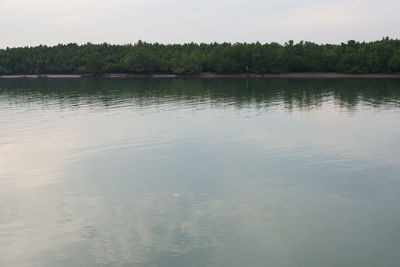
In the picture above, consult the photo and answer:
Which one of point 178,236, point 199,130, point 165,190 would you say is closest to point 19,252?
point 178,236

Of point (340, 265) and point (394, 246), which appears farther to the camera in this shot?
point (394, 246)

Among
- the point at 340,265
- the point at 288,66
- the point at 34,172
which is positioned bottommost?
the point at 340,265

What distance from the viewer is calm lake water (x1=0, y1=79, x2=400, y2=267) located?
1719 centimetres

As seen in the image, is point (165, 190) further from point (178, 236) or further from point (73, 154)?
point (73, 154)

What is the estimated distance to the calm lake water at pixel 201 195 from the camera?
56.4 ft

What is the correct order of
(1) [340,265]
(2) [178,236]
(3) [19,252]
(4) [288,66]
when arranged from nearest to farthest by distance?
(1) [340,265] < (3) [19,252] < (2) [178,236] < (4) [288,66]

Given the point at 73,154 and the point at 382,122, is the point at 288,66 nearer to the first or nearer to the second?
the point at 382,122

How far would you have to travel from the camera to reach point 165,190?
24.9 m

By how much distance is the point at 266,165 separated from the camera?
30.4 meters

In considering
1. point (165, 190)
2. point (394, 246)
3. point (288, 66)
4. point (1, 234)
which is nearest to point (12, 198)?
point (1, 234)

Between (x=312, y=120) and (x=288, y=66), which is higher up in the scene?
(x=288, y=66)

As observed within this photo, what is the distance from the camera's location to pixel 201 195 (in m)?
23.9

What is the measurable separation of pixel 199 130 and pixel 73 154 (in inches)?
668

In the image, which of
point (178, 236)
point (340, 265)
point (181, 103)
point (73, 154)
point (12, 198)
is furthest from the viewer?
point (181, 103)
